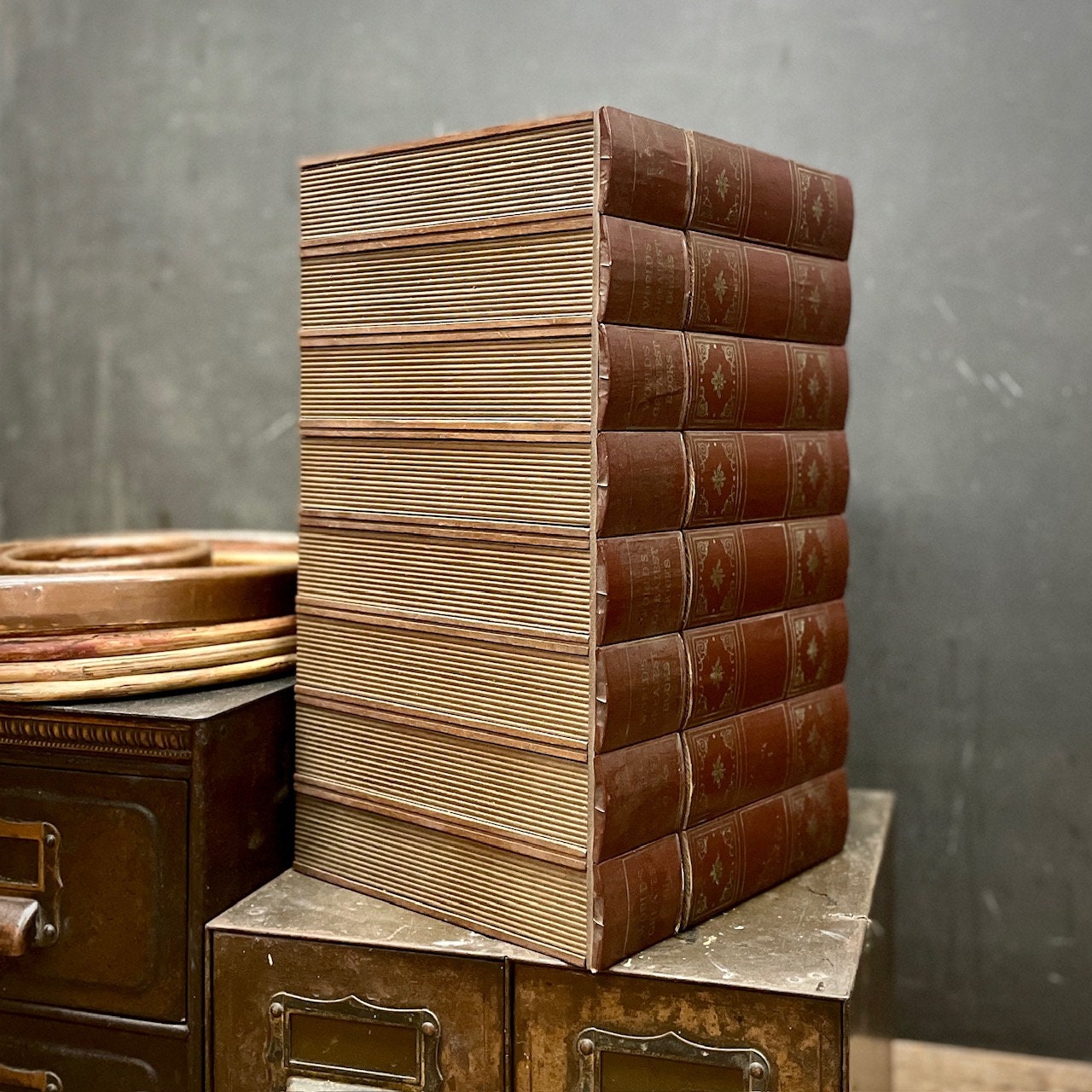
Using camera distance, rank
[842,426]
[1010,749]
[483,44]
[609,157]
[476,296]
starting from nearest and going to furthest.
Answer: [609,157] → [476,296] → [842,426] → [1010,749] → [483,44]

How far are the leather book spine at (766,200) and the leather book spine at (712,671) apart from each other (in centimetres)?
40

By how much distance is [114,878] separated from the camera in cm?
124

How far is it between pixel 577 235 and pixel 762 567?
1.32 ft

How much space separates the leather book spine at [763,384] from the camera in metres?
1.19

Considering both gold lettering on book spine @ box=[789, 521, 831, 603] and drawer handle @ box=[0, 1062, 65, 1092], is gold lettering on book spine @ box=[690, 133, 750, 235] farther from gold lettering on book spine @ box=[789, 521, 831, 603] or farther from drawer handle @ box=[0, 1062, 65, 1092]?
drawer handle @ box=[0, 1062, 65, 1092]

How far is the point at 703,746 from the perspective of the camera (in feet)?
4.03

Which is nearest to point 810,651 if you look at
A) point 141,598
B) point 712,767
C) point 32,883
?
point 712,767

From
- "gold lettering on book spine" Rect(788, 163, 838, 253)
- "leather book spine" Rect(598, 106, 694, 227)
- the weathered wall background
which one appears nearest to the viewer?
"leather book spine" Rect(598, 106, 694, 227)

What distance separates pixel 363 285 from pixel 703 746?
1.94ft

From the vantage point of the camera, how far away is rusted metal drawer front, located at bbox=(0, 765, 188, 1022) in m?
1.23

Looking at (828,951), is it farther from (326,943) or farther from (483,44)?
(483,44)

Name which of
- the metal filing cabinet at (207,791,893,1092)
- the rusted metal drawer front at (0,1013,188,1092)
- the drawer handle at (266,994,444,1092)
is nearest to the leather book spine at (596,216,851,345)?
the metal filing cabinet at (207,791,893,1092)

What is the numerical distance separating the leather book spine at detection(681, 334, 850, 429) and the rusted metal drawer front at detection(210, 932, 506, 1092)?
0.58 metres

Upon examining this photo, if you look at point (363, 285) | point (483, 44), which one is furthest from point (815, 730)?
point (483, 44)
